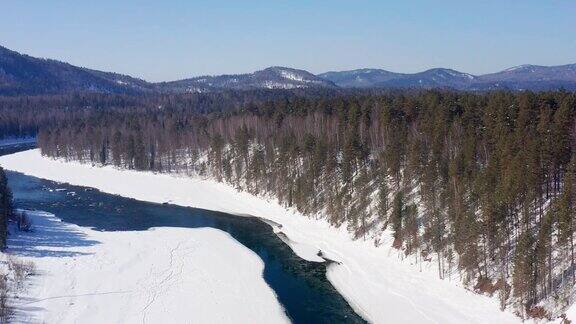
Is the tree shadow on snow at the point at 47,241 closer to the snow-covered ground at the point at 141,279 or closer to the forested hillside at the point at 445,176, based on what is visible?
the snow-covered ground at the point at 141,279

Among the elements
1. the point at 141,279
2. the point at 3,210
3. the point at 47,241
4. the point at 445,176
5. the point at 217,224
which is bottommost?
the point at 217,224

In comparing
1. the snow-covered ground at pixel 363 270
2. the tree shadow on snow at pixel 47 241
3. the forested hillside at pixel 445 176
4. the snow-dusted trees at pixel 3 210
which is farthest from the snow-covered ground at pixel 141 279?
the forested hillside at pixel 445 176

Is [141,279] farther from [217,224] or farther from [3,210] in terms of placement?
[217,224]

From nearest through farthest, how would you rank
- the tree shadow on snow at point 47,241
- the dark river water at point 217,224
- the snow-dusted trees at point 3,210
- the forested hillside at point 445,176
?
the forested hillside at point 445,176
the dark river water at point 217,224
the snow-dusted trees at point 3,210
the tree shadow on snow at point 47,241

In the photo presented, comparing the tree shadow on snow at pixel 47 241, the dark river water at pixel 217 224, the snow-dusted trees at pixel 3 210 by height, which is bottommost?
the dark river water at pixel 217 224

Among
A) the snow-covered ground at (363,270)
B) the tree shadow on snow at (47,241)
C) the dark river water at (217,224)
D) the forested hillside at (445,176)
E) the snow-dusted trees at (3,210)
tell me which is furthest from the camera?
the tree shadow on snow at (47,241)

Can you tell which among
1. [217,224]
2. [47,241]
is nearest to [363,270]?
[217,224]
